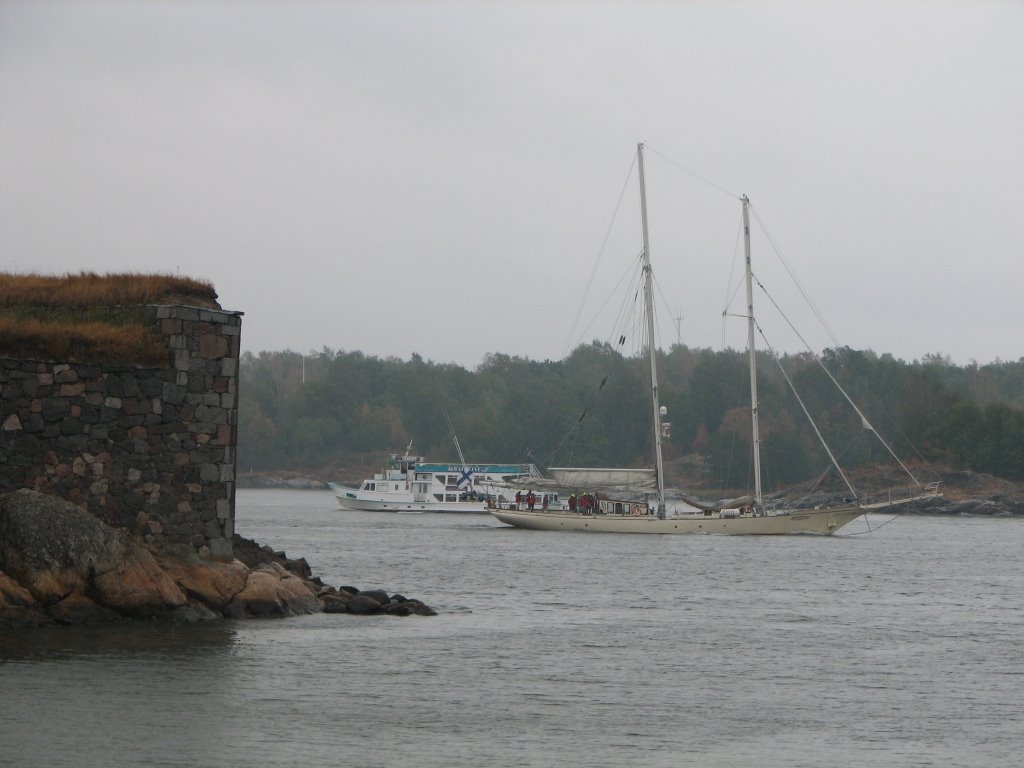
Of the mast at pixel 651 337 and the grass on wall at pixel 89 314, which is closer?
the grass on wall at pixel 89 314

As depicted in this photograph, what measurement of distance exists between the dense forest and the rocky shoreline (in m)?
93.5

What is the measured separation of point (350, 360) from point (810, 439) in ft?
217

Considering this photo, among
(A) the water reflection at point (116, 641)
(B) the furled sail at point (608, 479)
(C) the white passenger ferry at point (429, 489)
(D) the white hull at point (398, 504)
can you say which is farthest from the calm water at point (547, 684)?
(C) the white passenger ferry at point (429, 489)

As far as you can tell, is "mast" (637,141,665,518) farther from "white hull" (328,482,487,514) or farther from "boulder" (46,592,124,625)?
"boulder" (46,592,124,625)

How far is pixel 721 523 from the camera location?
227 feet

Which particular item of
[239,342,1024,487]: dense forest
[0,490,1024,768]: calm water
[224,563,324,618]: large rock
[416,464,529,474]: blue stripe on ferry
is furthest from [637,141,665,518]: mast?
[239,342,1024,487]: dense forest

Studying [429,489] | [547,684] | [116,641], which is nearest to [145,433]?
[116,641]

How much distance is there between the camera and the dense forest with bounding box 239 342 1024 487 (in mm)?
127625

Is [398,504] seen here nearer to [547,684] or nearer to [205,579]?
[205,579]

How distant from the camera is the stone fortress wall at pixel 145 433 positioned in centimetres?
2397

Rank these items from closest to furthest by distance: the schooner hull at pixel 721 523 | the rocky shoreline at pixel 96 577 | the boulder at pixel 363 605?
1. the rocky shoreline at pixel 96 577
2. the boulder at pixel 363 605
3. the schooner hull at pixel 721 523

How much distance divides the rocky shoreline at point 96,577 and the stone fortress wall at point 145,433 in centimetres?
59

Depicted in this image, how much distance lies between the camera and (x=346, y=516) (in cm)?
9356

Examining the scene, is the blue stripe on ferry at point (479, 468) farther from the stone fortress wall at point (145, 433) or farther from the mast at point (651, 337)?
the stone fortress wall at point (145, 433)
